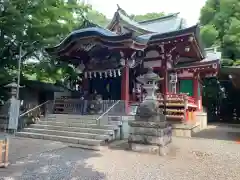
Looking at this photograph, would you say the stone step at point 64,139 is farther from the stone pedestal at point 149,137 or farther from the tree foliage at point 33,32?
the tree foliage at point 33,32

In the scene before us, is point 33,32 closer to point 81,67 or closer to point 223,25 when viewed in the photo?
point 81,67

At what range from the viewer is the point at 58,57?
1473 centimetres

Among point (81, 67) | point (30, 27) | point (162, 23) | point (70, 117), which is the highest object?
point (162, 23)

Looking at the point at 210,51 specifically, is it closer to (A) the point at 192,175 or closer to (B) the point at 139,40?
(B) the point at 139,40

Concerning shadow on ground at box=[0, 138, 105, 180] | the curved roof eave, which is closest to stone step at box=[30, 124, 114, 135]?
shadow on ground at box=[0, 138, 105, 180]

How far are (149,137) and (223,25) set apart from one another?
20.8 m

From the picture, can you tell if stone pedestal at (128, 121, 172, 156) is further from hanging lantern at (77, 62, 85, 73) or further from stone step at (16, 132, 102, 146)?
hanging lantern at (77, 62, 85, 73)

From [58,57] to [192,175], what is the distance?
11.4 metres

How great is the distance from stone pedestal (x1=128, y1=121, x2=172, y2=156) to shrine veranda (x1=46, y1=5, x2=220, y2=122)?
3.45 meters

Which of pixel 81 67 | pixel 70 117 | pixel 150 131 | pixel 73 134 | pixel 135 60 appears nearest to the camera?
pixel 150 131

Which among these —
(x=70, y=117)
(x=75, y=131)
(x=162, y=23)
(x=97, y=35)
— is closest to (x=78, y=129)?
(x=75, y=131)

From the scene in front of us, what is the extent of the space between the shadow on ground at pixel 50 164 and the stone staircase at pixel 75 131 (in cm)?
73

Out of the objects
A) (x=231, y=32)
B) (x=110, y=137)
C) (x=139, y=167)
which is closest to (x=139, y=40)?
(x=110, y=137)

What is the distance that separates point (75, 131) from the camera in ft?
32.6
